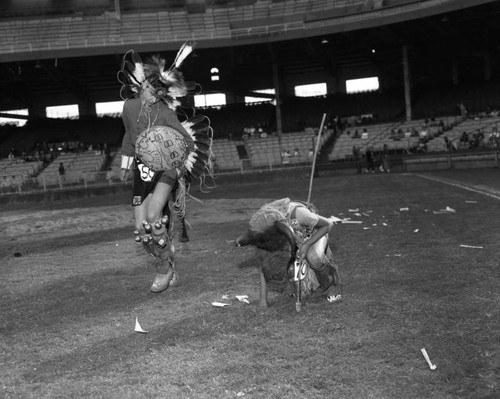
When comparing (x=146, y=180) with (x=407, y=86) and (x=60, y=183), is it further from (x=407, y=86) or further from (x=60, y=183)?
(x=407, y=86)

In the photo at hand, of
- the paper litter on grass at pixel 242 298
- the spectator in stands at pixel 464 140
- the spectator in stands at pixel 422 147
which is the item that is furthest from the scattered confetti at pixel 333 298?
the spectator in stands at pixel 422 147

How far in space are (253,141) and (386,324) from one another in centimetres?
3215

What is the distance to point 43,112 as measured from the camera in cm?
4538

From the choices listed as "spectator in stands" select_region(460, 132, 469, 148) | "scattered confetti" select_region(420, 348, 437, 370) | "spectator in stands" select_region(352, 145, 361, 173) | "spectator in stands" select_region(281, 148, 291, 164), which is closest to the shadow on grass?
"scattered confetti" select_region(420, 348, 437, 370)

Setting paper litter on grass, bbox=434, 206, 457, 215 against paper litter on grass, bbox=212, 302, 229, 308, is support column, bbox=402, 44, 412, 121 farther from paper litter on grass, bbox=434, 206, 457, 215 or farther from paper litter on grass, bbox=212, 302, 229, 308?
paper litter on grass, bbox=212, 302, 229, 308

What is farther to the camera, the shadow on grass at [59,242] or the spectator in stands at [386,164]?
the spectator in stands at [386,164]

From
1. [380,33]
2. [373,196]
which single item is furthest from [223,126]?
[373,196]

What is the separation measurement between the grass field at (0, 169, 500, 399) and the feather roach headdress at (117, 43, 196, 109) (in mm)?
2175

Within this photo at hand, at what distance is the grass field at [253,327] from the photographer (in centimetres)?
306

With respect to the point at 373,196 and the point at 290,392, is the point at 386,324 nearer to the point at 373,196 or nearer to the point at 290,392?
the point at 290,392

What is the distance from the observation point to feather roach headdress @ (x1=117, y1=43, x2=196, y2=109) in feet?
19.4

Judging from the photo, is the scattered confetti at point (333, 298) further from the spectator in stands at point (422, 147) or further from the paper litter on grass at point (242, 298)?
the spectator in stands at point (422, 147)

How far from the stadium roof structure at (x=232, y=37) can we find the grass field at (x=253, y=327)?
27.2 meters

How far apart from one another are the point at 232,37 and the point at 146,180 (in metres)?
30.3
